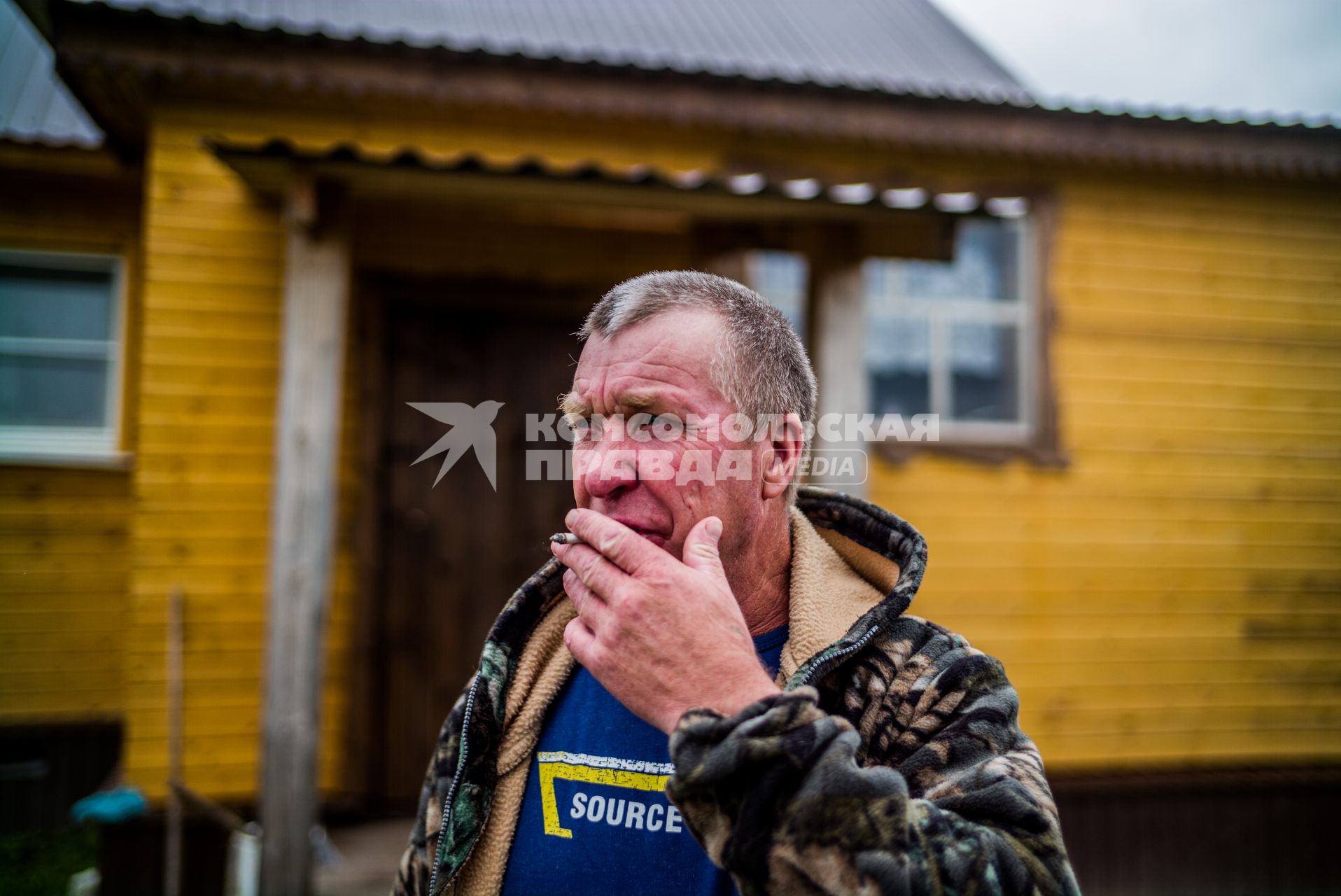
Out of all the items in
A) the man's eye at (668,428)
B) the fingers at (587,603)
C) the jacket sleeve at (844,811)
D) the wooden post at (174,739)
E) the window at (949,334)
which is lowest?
the wooden post at (174,739)

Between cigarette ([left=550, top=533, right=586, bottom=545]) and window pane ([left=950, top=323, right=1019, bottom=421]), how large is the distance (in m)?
4.49

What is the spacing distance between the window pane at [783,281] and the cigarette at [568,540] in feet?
12.9

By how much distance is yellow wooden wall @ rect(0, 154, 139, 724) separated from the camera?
16.8 ft

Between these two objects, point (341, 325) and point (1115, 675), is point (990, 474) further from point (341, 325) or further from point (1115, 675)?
point (341, 325)

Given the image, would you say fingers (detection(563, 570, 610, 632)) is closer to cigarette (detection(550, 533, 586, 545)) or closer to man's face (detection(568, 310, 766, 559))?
cigarette (detection(550, 533, 586, 545))

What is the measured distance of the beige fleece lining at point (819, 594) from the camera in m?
1.38

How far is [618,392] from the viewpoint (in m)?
1.49

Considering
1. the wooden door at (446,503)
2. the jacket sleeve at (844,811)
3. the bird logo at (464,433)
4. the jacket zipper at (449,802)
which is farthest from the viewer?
the bird logo at (464,433)

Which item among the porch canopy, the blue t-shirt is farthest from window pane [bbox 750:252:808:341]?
the blue t-shirt

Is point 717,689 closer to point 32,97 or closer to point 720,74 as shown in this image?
point 720,74

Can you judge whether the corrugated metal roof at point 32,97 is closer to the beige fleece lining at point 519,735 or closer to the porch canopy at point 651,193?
the porch canopy at point 651,193

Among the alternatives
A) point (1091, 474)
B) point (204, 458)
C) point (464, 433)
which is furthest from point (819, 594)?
point (1091, 474)

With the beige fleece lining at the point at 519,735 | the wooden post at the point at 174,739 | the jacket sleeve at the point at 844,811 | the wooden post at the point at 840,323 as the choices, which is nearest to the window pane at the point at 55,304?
the wooden post at the point at 174,739

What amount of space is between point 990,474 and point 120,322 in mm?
5646
